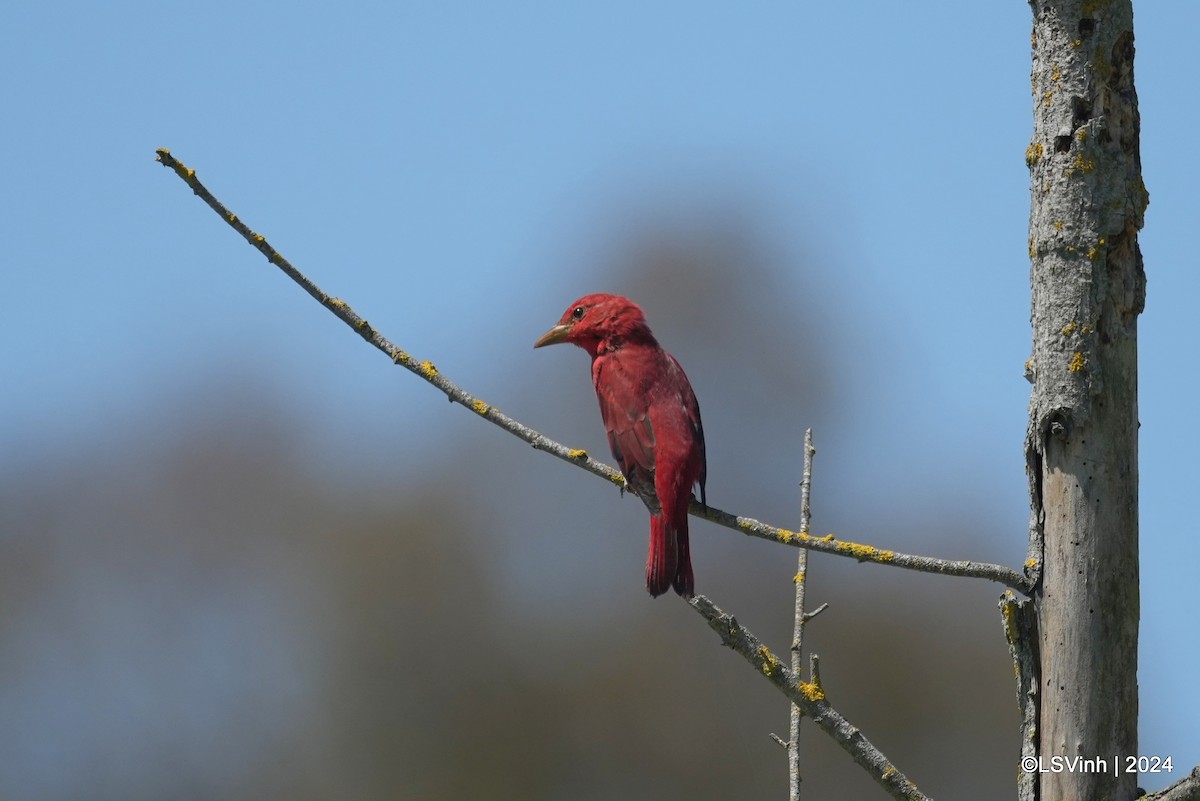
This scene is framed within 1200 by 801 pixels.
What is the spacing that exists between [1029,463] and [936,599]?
43.7 feet

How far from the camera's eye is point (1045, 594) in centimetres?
363

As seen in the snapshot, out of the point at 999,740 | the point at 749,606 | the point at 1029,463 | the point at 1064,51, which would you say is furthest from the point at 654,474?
the point at 999,740

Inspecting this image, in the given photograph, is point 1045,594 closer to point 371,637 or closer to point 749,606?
point 749,606

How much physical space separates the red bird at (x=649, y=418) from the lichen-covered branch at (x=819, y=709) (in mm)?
1195

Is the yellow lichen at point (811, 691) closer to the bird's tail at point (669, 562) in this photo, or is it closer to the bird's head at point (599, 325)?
the bird's tail at point (669, 562)

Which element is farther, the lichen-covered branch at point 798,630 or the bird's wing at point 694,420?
the bird's wing at point 694,420

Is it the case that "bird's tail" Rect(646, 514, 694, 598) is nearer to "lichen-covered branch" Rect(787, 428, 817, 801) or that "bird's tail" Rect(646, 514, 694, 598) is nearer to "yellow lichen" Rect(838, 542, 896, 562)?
"lichen-covered branch" Rect(787, 428, 817, 801)

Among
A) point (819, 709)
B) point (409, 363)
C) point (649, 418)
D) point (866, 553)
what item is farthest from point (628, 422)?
point (819, 709)

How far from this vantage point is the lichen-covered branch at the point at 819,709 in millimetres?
3512

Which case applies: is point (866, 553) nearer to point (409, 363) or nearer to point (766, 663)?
point (766, 663)

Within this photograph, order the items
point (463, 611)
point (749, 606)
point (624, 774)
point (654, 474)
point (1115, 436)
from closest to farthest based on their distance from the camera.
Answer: point (1115, 436) → point (654, 474) → point (749, 606) → point (624, 774) → point (463, 611)

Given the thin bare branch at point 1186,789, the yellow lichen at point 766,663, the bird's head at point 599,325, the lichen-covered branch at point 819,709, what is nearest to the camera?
the thin bare branch at point 1186,789

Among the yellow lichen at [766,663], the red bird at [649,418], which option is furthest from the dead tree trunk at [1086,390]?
the red bird at [649,418]

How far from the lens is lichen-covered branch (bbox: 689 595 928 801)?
351 cm
